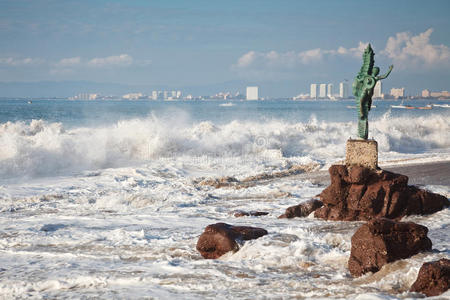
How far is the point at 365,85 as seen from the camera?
34.1 feet

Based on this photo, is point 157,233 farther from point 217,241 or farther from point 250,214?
point 250,214

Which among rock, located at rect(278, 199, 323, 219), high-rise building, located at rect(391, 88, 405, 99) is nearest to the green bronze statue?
rock, located at rect(278, 199, 323, 219)

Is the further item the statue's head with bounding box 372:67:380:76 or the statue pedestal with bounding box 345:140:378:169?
the statue's head with bounding box 372:67:380:76

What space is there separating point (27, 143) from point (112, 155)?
12.6ft

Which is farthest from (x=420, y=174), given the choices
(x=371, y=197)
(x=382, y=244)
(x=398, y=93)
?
(x=398, y=93)

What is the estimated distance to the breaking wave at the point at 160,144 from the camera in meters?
20.3

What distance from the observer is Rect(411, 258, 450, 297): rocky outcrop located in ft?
17.2

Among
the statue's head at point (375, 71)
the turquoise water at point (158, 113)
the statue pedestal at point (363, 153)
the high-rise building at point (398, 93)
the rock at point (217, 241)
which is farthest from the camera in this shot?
the high-rise building at point (398, 93)

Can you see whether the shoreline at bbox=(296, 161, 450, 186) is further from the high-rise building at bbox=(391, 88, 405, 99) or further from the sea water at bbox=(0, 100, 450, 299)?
the high-rise building at bbox=(391, 88, 405, 99)

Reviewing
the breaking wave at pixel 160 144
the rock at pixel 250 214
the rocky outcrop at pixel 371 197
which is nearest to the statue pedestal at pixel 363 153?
the rocky outcrop at pixel 371 197

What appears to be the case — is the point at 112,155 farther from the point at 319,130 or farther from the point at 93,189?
the point at 319,130

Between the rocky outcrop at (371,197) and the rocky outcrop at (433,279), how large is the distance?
385 cm

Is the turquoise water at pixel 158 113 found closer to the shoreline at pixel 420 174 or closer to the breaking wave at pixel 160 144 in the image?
the breaking wave at pixel 160 144

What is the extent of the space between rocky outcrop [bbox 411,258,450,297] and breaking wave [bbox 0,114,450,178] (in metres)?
16.4
